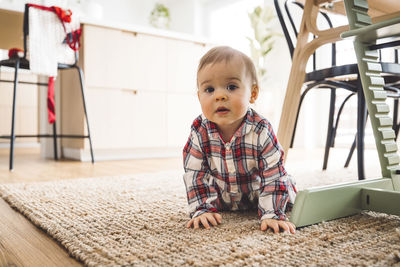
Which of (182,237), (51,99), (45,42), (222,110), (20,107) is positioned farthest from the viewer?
(20,107)

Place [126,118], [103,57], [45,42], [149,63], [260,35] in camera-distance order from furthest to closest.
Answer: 1. [260,35]
2. [149,63]
3. [126,118]
4. [103,57]
5. [45,42]

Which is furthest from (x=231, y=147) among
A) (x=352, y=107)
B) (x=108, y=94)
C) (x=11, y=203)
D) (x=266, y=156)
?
(x=352, y=107)

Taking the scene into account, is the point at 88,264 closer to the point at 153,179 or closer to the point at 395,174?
the point at 395,174

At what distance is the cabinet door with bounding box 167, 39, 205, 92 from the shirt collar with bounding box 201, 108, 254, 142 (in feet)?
7.07

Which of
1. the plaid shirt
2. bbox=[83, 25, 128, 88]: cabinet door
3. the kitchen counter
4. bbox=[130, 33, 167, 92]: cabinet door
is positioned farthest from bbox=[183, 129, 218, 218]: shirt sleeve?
bbox=[130, 33, 167, 92]: cabinet door

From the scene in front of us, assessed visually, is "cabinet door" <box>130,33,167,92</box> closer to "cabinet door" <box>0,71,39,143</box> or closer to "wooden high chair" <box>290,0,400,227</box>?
"wooden high chair" <box>290,0,400,227</box>

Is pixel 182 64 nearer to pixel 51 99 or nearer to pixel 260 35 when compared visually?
pixel 51 99

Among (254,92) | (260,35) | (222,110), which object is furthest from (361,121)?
(260,35)

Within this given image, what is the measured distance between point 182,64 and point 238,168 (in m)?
2.30

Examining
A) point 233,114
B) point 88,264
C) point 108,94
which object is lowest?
point 88,264

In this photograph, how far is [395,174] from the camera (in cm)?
90

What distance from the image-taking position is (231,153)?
868mm

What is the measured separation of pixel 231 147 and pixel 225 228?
0.20m

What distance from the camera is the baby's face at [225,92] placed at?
2.65 feet
